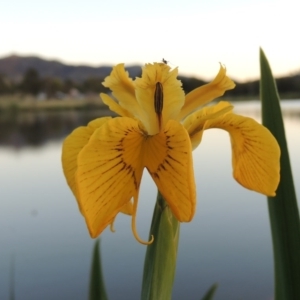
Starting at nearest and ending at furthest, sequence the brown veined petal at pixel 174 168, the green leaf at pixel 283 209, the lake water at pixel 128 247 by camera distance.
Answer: the brown veined petal at pixel 174 168 < the green leaf at pixel 283 209 < the lake water at pixel 128 247

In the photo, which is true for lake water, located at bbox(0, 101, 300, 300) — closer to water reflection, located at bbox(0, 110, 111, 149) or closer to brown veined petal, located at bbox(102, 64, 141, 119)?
brown veined petal, located at bbox(102, 64, 141, 119)

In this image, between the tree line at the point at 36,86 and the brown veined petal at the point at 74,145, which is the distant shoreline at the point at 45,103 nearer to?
the tree line at the point at 36,86

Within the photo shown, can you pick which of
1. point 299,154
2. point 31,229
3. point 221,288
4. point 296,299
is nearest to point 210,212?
point 221,288

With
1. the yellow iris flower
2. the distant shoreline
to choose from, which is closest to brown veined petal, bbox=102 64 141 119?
the yellow iris flower

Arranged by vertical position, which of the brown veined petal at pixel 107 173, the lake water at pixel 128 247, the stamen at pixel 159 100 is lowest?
the lake water at pixel 128 247

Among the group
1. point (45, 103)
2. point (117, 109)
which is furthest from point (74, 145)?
point (45, 103)

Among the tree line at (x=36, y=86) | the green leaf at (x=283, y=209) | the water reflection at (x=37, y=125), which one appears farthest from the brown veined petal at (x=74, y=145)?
the tree line at (x=36, y=86)
